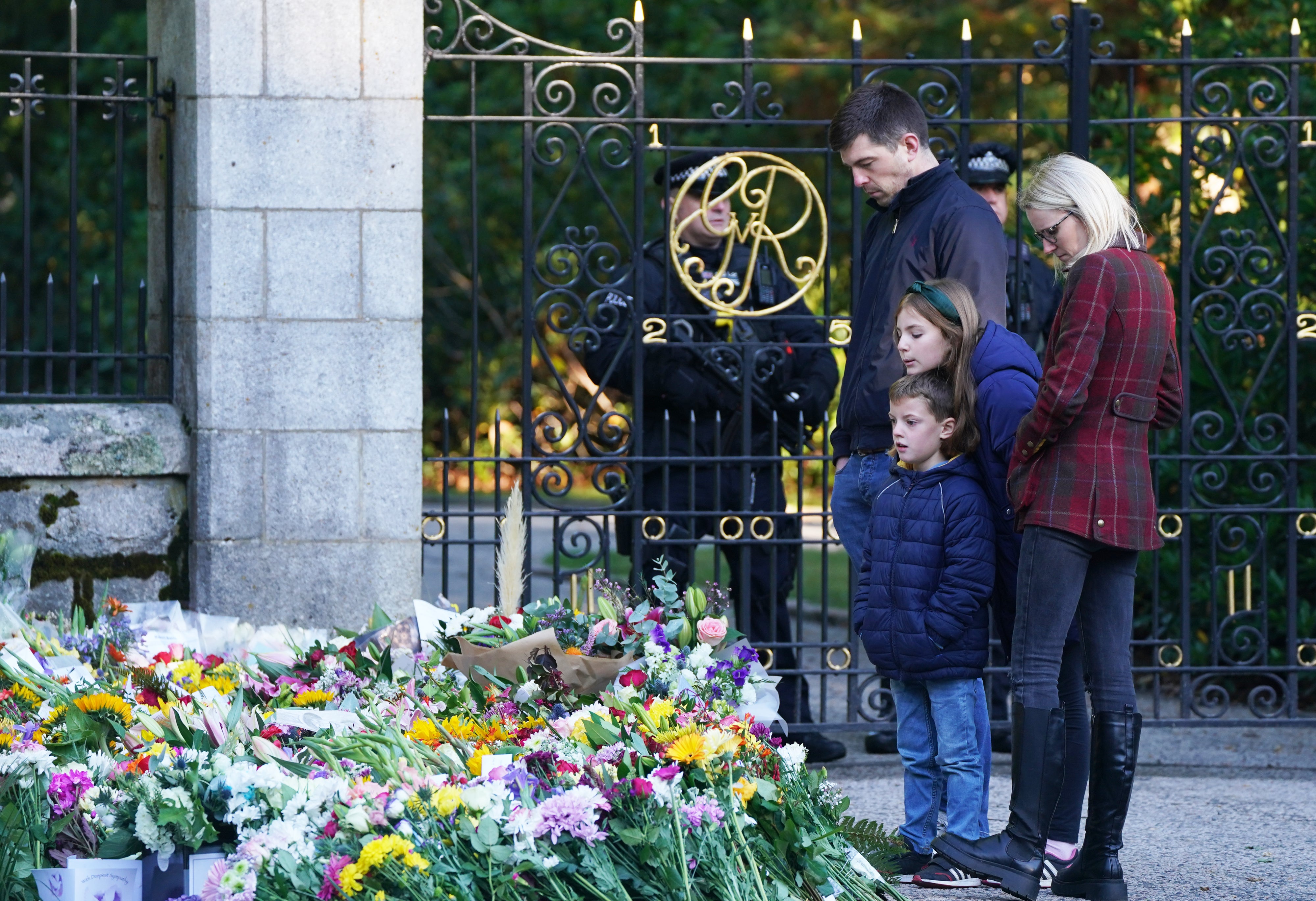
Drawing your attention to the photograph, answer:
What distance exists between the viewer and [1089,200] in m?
3.66

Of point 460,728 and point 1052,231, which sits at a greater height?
point 1052,231

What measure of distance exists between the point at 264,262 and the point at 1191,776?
3.41 m

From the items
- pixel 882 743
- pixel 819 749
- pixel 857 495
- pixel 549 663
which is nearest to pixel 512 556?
pixel 549 663

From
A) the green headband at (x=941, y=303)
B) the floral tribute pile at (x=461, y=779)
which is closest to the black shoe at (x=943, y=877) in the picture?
the floral tribute pile at (x=461, y=779)

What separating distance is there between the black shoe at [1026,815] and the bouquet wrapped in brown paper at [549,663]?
36.9 inches

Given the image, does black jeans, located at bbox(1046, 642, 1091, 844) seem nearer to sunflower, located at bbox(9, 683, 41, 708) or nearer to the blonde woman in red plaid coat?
the blonde woman in red plaid coat

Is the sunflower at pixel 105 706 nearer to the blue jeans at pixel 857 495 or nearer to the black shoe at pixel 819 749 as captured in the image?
the blue jeans at pixel 857 495

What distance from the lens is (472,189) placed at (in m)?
5.30

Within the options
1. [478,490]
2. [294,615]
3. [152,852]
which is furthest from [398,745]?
[478,490]

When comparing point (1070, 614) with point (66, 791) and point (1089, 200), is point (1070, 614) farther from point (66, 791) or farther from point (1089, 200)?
point (66, 791)

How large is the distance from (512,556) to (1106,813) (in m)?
1.50

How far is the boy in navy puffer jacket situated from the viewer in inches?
144

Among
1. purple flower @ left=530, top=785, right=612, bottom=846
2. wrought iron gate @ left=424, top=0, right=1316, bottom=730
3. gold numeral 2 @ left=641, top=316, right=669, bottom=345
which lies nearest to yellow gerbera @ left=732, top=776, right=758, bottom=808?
purple flower @ left=530, top=785, right=612, bottom=846

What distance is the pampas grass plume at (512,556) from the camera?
3.26m
